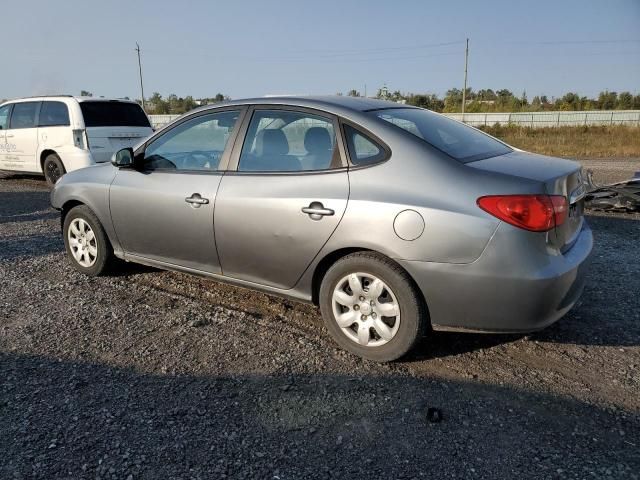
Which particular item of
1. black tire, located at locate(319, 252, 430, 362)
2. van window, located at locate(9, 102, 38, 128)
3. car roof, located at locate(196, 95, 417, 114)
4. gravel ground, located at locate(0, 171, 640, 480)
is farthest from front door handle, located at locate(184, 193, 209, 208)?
van window, located at locate(9, 102, 38, 128)

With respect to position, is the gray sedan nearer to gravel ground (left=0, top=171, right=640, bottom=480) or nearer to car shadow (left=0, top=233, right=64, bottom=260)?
gravel ground (left=0, top=171, right=640, bottom=480)

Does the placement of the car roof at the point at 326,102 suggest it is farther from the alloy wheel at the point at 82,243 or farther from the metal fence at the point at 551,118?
the metal fence at the point at 551,118

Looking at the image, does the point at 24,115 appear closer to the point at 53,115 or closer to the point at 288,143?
the point at 53,115

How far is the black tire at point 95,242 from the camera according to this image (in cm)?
471

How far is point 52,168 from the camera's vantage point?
9875mm

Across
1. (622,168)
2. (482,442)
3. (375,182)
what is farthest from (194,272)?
(622,168)

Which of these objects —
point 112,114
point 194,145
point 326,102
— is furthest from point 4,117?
point 326,102

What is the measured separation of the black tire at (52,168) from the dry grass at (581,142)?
19.4 meters

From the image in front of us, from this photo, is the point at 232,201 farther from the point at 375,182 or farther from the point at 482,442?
the point at 482,442

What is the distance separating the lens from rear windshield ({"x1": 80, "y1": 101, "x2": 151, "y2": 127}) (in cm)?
911

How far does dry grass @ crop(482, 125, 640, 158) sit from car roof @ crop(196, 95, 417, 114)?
2043 centimetres

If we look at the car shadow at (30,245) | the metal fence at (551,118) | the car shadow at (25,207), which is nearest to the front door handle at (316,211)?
the car shadow at (30,245)

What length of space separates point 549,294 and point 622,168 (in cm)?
1467

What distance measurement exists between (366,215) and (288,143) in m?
0.93
